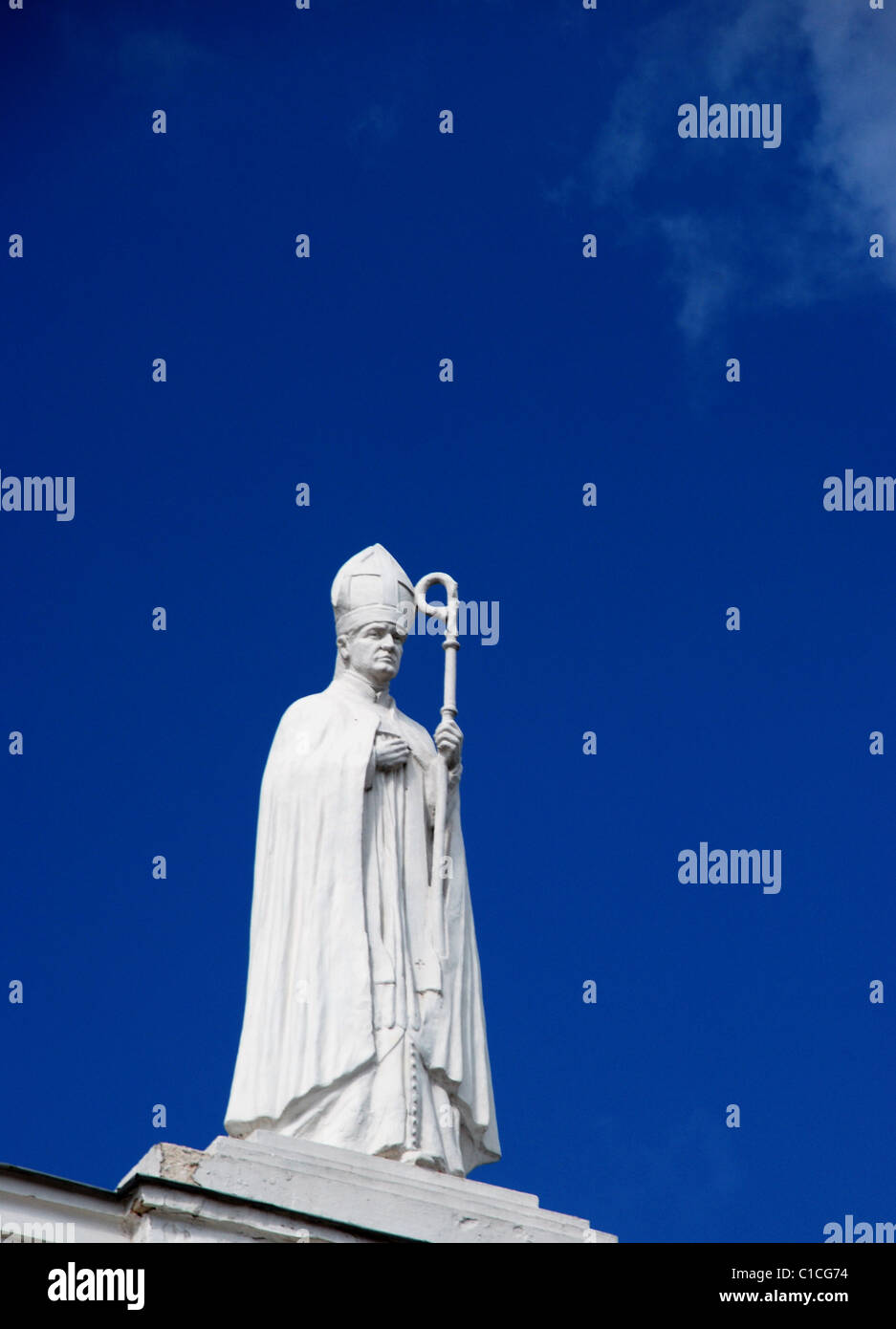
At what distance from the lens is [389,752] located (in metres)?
18.8

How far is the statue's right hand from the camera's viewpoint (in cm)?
1869

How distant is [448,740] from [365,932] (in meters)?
1.56

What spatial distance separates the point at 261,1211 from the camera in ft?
51.8

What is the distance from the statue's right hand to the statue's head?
1.96ft

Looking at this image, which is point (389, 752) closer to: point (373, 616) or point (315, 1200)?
point (373, 616)

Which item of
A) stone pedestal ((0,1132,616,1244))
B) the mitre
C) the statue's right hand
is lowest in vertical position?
stone pedestal ((0,1132,616,1244))

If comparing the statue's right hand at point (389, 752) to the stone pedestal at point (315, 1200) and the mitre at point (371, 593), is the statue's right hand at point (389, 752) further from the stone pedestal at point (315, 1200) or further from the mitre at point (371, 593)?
the stone pedestal at point (315, 1200)

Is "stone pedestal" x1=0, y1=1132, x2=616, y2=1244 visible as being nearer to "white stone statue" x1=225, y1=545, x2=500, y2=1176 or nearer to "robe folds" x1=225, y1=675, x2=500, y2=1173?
"white stone statue" x1=225, y1=545, x2=500, y2=1176

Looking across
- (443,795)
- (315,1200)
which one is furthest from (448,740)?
(315,1200)

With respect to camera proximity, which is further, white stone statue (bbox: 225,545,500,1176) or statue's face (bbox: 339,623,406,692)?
statue's face (bbox: 339,623,406,692)

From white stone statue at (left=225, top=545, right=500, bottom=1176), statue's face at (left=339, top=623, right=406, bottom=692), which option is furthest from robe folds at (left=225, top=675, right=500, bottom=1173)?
statue's face at (left=339, top=623, right=406, bottom=692)

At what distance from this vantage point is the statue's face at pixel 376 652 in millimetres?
19219

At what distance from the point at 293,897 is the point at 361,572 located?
254 cm
